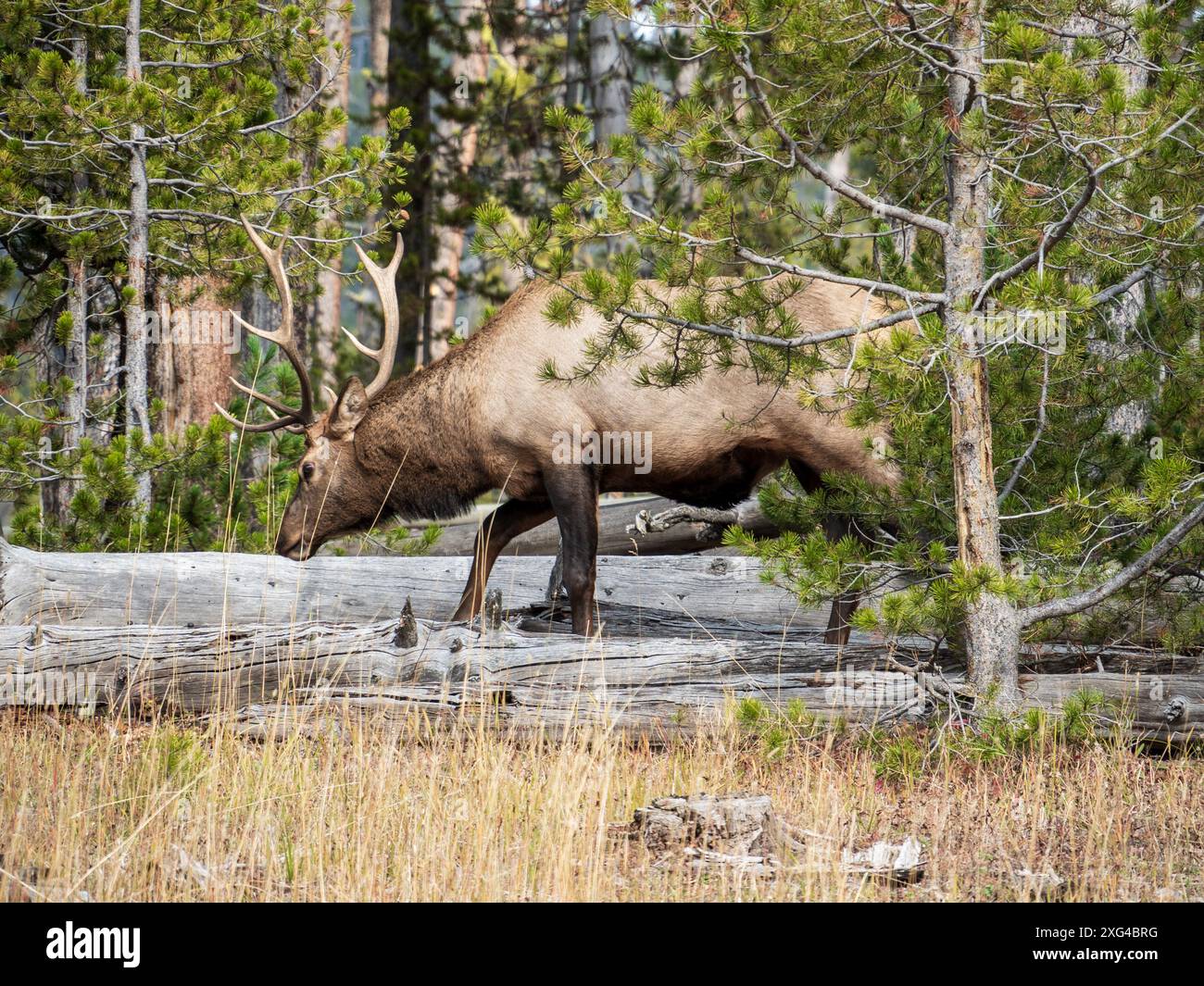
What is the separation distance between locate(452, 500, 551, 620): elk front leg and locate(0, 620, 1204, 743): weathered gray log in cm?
116

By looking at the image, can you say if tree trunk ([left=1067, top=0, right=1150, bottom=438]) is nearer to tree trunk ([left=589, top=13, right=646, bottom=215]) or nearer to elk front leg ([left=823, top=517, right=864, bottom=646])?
elk front leg ([left=823, top=517, right=864, bottom=646])

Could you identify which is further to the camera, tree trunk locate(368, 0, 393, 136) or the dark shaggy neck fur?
tree trunk locate(368, 0, 393, 136)

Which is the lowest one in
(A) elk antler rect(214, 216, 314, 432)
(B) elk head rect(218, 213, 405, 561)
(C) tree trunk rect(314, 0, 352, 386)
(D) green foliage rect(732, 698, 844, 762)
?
(D) green foliage rect(732, 698, 844, 762)

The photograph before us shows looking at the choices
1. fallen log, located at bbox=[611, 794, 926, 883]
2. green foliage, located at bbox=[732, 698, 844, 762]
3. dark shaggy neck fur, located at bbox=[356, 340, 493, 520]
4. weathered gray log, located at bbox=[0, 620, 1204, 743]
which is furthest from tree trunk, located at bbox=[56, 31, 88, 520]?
fallen log, located at bbox=[611, 794, 926, 883]

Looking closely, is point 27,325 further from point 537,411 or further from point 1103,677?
point 1103,677

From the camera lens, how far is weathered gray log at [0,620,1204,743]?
550 cm

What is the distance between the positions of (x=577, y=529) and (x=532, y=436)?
0.56 meters

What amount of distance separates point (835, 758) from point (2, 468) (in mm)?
4965

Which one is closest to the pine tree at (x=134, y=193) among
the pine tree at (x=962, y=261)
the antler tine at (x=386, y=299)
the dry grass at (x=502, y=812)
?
the antler tine at (x=386, y=299)

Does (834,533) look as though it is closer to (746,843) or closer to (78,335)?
(746,843)

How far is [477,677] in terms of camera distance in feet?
18.6

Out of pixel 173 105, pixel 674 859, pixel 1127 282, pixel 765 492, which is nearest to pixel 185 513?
pixel 173 105

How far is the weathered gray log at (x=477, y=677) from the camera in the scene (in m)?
5.50

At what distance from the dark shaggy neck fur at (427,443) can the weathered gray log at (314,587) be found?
0.48 meters
